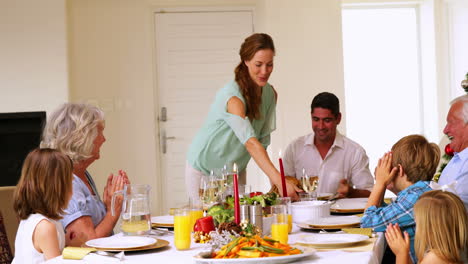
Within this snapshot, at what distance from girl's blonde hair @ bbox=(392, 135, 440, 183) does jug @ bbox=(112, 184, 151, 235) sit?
1.01 metres

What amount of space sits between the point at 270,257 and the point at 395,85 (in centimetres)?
581

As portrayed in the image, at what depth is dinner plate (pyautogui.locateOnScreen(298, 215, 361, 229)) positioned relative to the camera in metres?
2.54

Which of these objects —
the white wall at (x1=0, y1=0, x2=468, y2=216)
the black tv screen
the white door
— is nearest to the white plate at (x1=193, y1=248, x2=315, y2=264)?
the white wall at (x1=0, y1=0, x2=468, y2=216)

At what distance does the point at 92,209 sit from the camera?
108 inches

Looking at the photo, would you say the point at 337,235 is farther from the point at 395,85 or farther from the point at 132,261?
the point at 395,85

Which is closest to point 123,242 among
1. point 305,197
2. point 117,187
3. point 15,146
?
point 117,187

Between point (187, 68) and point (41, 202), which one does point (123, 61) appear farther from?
point (41, 202)

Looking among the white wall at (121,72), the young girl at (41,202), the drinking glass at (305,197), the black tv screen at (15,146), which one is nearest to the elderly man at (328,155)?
the drinking glass at (305,197)

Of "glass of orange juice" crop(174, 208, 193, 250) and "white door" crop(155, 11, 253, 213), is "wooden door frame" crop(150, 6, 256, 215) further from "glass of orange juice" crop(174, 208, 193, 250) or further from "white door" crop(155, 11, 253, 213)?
"glass of orange juice" crop(174, 208, 193, 250)

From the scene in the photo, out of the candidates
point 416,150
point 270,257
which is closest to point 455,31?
point 416,150

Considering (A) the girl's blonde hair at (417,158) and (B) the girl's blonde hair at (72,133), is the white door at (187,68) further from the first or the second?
(A) the girl's blonde hair at (417,158)

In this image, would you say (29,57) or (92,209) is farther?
(29,57)

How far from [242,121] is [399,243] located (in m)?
1.29

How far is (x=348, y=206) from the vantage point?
3.14 meters
